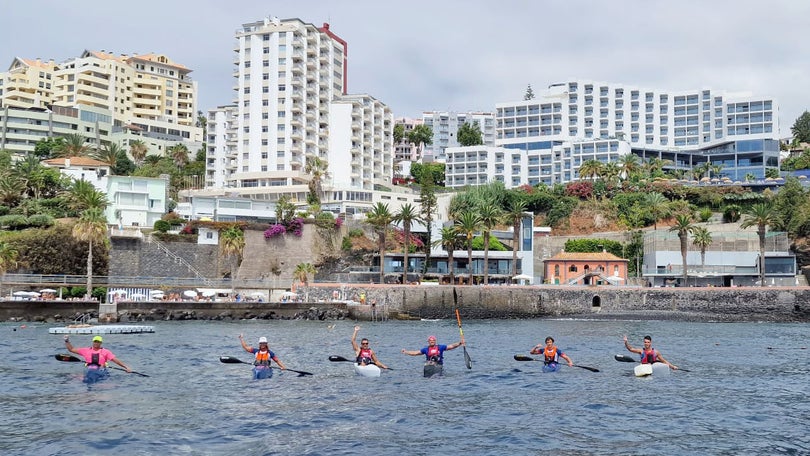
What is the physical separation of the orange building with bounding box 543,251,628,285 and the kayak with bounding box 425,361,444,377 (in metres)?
58.3

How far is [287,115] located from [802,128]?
389ft

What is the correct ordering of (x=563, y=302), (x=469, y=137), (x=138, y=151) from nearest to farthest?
Result: (x=563, y=302)
(x=138, y=151)
(x=469, y=137)

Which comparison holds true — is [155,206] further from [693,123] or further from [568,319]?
[693,123]

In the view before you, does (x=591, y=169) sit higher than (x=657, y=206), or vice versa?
(x=591, y=169)

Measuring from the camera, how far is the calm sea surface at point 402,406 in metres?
20.6

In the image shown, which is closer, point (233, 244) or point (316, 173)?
point (233, 244)

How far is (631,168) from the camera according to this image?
12950 cm

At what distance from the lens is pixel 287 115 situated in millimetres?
119875

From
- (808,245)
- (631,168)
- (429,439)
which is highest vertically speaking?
(631,168)

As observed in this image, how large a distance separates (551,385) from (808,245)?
241 feet

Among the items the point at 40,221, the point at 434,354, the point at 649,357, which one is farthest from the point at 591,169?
the point at 434,354

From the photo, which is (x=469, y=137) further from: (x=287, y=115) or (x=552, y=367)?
(x=552, y=367)

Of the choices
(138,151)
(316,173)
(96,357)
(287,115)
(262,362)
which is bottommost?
(262,362)

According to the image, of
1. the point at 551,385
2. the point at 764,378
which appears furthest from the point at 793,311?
the point at 551,385
